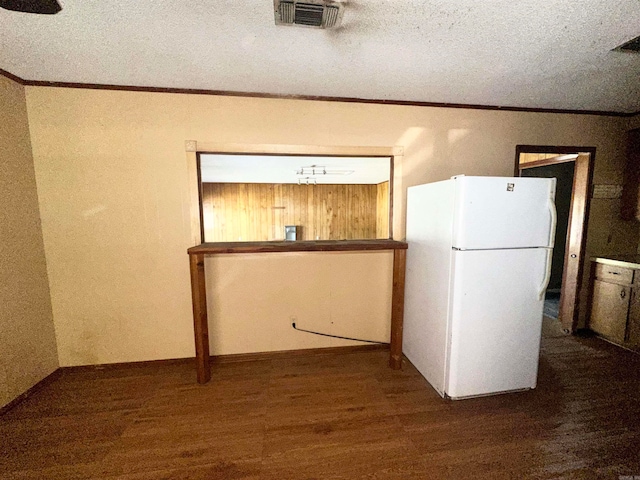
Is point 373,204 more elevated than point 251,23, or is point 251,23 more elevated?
point 251,23

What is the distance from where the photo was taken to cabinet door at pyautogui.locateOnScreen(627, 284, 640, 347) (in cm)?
253

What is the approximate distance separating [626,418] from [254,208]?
6.19 metres

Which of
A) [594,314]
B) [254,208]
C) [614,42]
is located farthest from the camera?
[254,208]

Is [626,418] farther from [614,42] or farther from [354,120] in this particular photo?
[354,120]

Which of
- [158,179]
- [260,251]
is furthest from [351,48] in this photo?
[158,179]

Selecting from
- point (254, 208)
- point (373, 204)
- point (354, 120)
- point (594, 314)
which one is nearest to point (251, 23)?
point (354, 120)

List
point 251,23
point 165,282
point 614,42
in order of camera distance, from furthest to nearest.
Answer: point 165,282, point 614,42, point 251,23

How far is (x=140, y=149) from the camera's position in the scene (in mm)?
2195

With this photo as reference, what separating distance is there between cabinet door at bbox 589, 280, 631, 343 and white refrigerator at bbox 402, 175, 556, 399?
1.49 metres

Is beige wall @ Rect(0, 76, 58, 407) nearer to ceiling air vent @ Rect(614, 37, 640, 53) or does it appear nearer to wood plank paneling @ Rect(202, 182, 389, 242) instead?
ceiling air vent @ Rect(614, 37, 640, 53)

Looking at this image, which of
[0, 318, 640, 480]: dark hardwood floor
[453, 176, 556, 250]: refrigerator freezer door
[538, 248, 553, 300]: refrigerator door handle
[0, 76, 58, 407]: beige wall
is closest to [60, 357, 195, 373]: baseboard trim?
[0, 318, 640, 480]: dark hardwood floor

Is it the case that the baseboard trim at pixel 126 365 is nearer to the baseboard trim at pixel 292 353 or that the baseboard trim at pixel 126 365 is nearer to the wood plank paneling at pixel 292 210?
the baseboard trim at pixel 292 353

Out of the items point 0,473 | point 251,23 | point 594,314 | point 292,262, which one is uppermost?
point 251,23

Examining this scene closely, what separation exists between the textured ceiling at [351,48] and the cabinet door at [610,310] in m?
1.82
